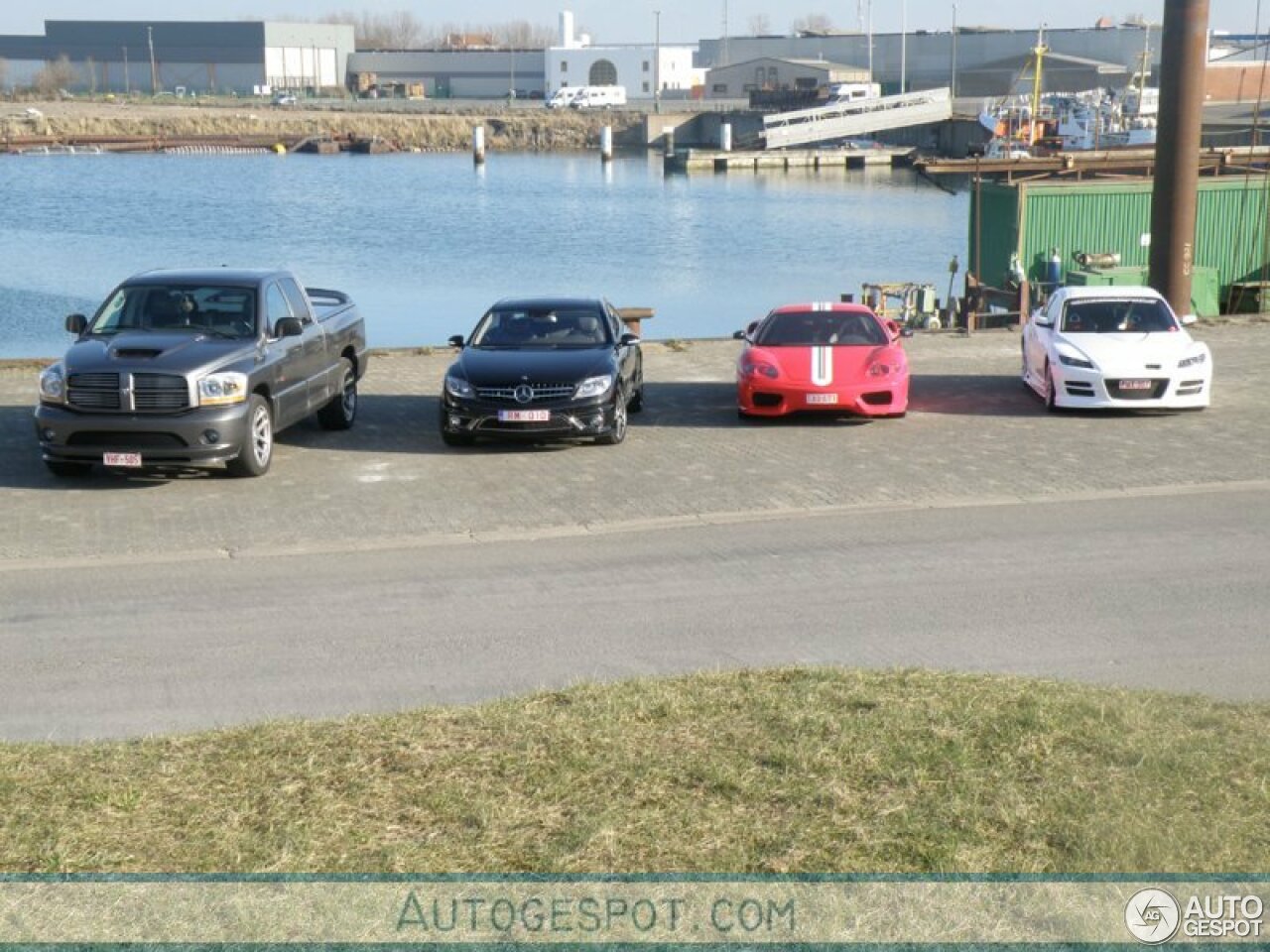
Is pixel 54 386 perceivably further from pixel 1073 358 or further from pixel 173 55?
pixel 173 55

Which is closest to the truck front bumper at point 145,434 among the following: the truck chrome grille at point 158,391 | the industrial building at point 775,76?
the truck chrome grille at point 158,391

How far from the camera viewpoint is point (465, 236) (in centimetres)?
5950

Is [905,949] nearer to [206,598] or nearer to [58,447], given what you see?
[206,598]

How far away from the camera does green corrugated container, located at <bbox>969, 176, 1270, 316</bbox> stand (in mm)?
30156

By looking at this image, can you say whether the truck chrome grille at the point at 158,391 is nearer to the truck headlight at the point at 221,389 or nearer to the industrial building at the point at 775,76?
the truck headlight at the point at 221,389

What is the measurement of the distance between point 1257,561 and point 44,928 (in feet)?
32.1

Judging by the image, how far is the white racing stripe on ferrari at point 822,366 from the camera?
1889 cm

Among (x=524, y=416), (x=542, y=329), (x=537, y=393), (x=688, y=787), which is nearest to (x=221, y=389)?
(x=524, y=416)

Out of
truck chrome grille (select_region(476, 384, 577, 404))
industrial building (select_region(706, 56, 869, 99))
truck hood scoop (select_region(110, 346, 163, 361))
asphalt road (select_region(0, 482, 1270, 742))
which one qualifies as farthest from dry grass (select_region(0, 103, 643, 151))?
asphalt road (select_region(0, 482, 1270, 742))

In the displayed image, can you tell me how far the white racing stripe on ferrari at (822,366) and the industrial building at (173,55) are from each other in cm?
15062

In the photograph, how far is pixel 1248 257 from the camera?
3142 centimetres

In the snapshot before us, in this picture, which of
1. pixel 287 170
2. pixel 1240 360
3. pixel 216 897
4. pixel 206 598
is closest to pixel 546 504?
pixel 206 598

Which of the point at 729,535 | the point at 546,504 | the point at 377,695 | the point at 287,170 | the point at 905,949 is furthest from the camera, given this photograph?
the point at 287,170

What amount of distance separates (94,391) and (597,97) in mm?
133722
